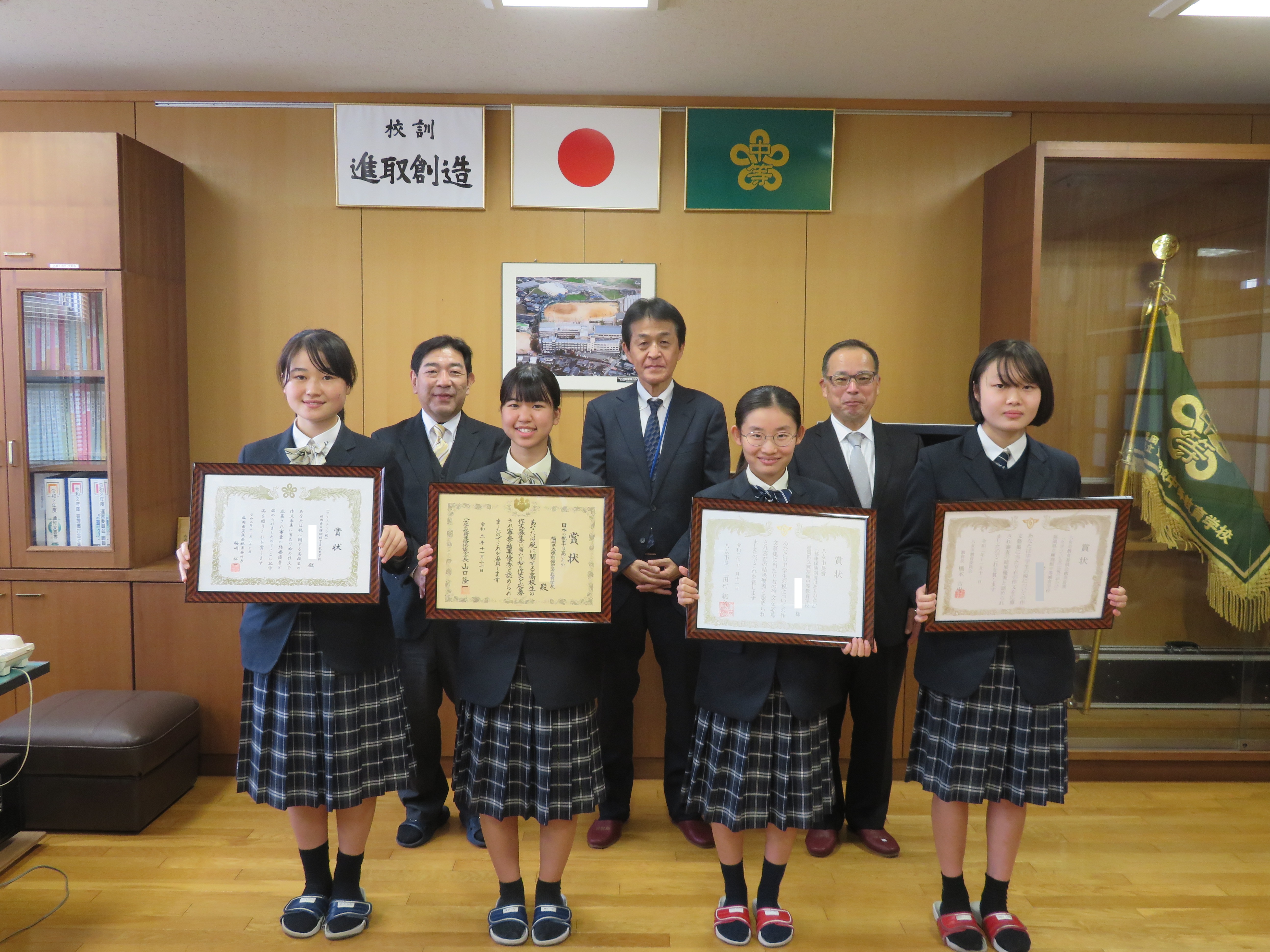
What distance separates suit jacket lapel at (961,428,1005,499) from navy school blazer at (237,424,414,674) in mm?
1423

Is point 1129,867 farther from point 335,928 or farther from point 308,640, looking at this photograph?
point 308,640

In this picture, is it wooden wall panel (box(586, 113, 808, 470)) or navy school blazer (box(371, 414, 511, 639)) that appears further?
wooden wall panel (box(586, 113, 808, 470))

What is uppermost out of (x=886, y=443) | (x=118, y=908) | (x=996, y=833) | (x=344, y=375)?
(x=344, y=375)

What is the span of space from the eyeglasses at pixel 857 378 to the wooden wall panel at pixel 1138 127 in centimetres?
192

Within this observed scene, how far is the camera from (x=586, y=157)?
3346 mm

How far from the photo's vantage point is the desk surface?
5.86 feet

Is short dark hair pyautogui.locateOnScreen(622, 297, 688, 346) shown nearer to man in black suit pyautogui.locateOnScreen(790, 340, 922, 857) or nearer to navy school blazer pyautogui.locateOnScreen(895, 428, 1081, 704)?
man in black suit pyautogui.locateOnScreen(790, 340, 922, 857)

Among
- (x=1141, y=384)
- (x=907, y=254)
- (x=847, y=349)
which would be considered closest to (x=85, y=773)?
(x=847, y=349)

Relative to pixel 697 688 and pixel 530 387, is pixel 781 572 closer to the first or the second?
pixel 697 688

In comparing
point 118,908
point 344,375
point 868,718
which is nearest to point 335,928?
point 118,908

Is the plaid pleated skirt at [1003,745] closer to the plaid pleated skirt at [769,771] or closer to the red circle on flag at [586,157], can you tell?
the plaid pleated skirt at [769,771]

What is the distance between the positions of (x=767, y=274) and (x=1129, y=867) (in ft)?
8.39

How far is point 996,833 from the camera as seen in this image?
198 cm

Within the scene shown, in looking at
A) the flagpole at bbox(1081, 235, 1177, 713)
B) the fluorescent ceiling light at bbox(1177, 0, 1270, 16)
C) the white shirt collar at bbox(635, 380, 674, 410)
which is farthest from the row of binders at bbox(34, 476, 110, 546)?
the fluorescent ceiling light at bbox(1177, 0, 1270, 16)
